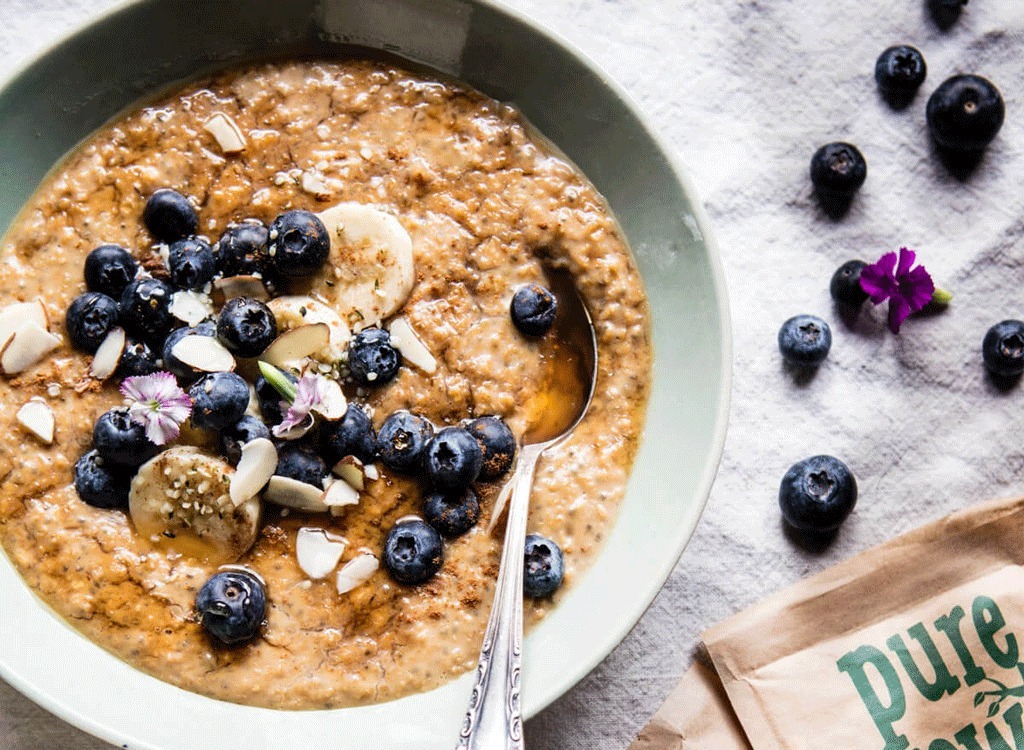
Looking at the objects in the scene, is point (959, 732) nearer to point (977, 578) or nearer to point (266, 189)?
point (977, 578)

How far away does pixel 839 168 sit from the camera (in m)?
2.79

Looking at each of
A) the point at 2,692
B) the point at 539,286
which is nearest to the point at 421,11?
the point at 539,286

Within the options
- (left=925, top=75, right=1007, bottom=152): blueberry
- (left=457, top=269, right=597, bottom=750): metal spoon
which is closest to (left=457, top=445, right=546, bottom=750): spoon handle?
(left=457, top=269, right=597, bottom=750): metal spoon

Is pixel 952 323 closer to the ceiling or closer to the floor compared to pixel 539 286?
closer to the ceiling

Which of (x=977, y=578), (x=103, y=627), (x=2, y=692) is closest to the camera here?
(x=103, y=627)

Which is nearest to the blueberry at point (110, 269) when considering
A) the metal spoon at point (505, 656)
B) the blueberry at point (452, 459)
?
the blueberry at point (452, 459)

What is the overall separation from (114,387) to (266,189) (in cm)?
59

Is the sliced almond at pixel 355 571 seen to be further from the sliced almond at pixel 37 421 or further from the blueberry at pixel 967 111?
the blueberry at pixel 967 111

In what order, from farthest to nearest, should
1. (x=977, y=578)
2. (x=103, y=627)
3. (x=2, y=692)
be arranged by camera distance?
1. (x=977, y=578)
2. (x=2, y=692)
3. (x=103, y=627)

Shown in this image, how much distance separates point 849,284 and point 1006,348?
46 cm

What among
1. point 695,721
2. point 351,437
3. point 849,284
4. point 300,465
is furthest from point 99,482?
point 849,284

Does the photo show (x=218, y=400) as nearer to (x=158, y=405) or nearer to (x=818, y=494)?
(x=158, y=405)

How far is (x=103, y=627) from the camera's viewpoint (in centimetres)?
236

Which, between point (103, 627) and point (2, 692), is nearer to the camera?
point (103, 627)
